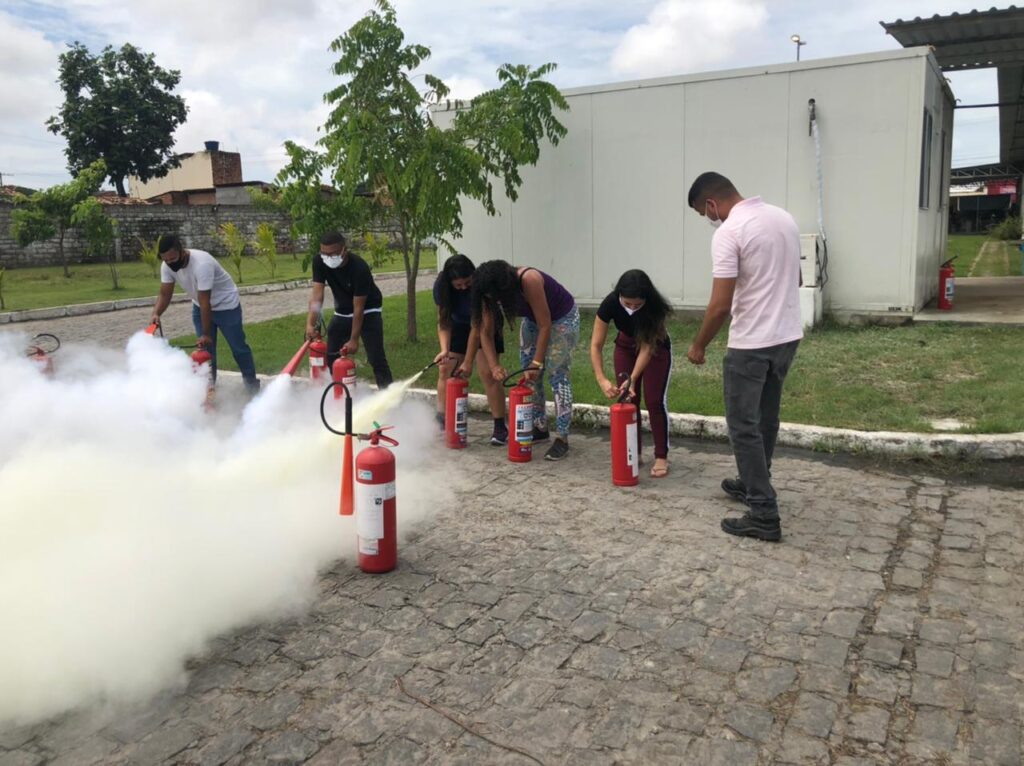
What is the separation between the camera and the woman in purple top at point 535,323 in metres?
5.78

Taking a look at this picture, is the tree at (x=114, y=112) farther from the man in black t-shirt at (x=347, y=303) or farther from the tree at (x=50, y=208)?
the man in black t-shirt at (x=347, y=303)

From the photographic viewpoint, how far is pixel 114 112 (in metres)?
48.5

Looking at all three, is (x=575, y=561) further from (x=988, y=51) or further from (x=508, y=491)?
(x=988, y=51)

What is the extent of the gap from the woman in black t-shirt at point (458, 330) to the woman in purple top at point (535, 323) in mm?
213

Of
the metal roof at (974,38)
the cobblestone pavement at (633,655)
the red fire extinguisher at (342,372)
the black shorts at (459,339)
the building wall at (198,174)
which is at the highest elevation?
the building wall at (198,174)

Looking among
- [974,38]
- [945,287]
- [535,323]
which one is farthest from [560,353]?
[974,38]

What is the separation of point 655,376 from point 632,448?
0.55m

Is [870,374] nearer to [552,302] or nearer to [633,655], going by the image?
[552,302]

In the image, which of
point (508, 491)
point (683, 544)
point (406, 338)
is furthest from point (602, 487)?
point (406, 338)

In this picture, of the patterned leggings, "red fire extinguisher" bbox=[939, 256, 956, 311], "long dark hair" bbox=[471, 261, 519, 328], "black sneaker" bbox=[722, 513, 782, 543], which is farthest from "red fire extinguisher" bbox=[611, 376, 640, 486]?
"red fire extinguisher" bbox=[939, 256, 956, 311]

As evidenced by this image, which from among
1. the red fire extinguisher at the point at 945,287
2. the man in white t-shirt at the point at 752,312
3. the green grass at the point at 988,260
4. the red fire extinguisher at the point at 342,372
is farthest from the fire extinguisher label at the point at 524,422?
the green grass at the point at 988,260

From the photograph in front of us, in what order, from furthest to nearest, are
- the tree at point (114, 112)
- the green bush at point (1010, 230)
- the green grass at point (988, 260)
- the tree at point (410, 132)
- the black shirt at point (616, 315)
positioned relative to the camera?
1. the tree at point (114, 112)
2. the green bush at point (1010, 230)
3. the green grass at point (988, 260)
4. the tree at point (410, 132)
5. the black shirt at point (616, 315)

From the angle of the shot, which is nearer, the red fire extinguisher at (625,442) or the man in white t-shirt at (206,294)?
the red fire extinguisher at (625,442)

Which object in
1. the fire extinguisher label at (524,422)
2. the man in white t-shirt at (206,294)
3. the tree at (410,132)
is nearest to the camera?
the fire extinguisher label at (524,422)
